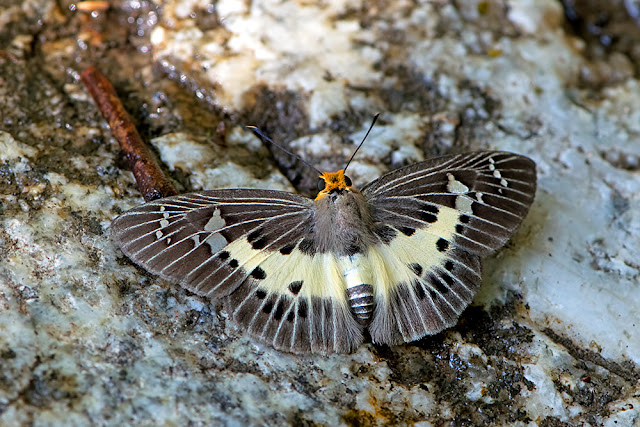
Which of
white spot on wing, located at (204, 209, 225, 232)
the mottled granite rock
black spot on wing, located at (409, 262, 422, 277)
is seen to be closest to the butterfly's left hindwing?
white spot on wing, located at (204, 209, 225, 232)

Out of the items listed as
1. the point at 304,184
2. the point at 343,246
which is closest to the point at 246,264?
the point at 343,246

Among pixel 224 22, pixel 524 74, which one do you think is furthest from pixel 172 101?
pixel 524 74

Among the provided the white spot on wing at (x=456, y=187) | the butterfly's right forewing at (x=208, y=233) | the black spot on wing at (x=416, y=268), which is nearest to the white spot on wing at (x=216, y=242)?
the butterfly's right forewing at (x=208, y=233)

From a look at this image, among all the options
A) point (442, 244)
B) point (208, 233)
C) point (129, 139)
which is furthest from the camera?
point (129, 139)

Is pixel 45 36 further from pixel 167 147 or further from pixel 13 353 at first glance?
pixel 13 353

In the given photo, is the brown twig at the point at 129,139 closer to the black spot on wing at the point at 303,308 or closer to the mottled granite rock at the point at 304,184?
the mottled granite rock at the point at 304,184

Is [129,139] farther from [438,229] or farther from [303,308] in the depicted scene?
[438,229]
